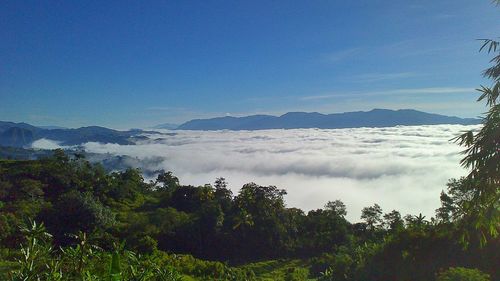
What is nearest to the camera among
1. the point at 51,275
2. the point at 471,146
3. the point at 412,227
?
the point at 51,275

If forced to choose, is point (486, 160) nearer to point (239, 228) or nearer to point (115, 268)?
point (115, 268)

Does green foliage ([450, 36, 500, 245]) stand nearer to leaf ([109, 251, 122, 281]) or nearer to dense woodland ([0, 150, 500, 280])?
leaf ([109, 251, 122, 281])

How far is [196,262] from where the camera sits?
1577 inches

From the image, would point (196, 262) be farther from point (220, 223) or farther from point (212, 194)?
point (212, 194)

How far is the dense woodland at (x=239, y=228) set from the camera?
621cm

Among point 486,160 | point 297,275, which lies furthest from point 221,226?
point 486,160

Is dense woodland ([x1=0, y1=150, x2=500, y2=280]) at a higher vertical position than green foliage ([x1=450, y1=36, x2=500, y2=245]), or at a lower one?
lower

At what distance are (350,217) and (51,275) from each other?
470 feet

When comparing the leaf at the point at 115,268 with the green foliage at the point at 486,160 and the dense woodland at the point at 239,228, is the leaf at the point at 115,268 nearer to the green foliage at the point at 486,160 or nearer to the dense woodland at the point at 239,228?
the dense woodland at the point at 239,228

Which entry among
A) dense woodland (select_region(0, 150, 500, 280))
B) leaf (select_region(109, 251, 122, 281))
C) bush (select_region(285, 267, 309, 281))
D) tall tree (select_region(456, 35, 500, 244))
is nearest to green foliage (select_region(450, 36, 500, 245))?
tall tree (select_region(456, 35, 500, 244))

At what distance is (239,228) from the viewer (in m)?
56.0

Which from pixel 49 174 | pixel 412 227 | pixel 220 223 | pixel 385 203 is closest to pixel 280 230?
pixel 220 223

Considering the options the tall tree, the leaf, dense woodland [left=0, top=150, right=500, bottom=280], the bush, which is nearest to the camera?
the leaf

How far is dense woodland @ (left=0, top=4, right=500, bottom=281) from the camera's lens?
20.4ft
